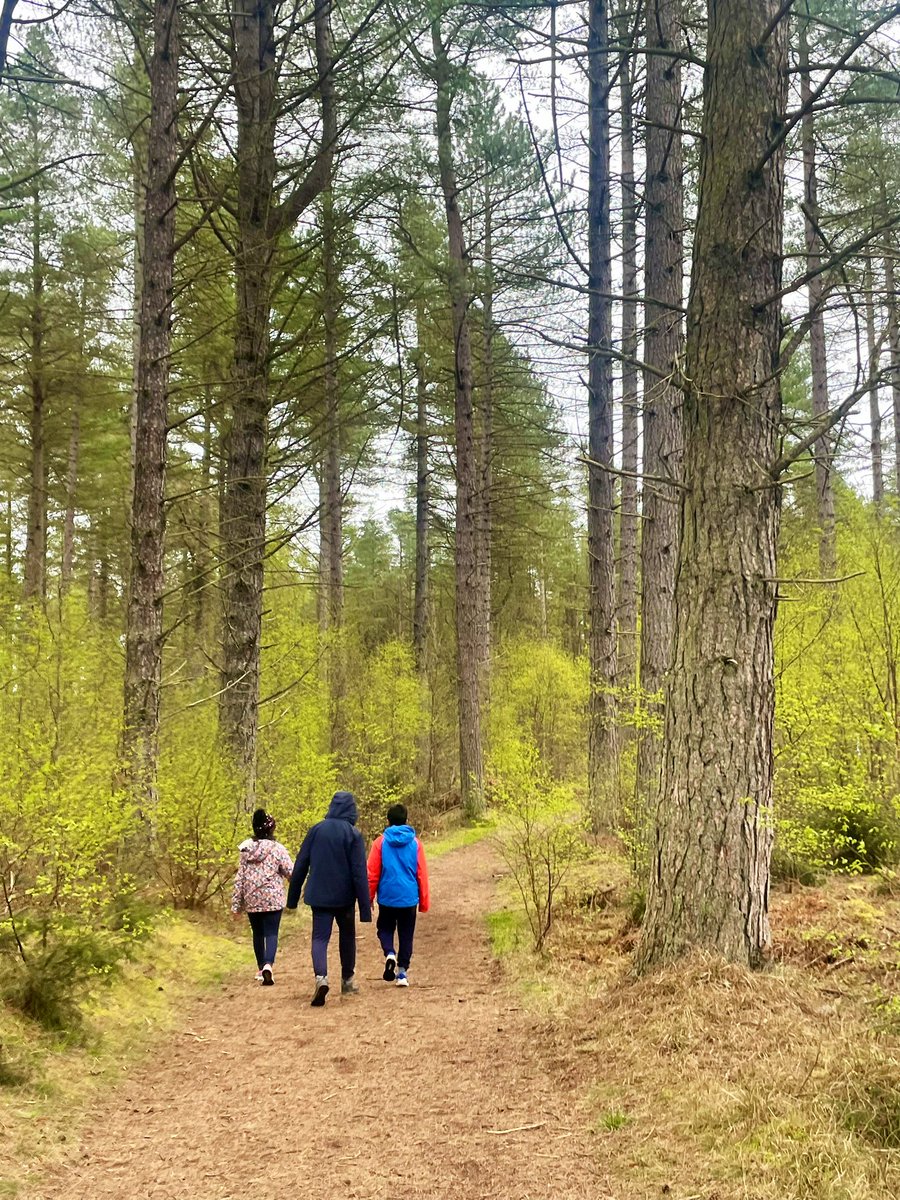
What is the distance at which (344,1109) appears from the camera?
151 inches

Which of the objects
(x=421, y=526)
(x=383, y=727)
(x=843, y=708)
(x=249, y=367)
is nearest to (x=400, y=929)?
(x=843, y=708)

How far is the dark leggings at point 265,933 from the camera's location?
6.23 meters

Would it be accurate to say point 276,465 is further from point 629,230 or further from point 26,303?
point 26,303

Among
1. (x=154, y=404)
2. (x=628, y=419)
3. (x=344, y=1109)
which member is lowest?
(x=344, y=1109)

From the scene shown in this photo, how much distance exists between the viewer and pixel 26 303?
14.7 metres

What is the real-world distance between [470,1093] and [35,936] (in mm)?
3014

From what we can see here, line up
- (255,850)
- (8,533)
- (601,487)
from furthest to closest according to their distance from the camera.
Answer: (8,533) → (601,487) → (255,850)

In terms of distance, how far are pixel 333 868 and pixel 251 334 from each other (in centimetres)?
604

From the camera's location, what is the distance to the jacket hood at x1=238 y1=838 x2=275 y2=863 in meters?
6.23

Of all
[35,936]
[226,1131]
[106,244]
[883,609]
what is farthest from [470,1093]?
[106,244]

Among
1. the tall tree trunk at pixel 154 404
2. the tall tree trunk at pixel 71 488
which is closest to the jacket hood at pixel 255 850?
the tall tree trunk at pixel 154 404

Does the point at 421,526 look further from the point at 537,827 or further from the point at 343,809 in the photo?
the point at 343,809

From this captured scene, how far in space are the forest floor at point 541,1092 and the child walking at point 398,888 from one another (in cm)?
45

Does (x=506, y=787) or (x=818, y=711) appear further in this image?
(x=506, y=787)
